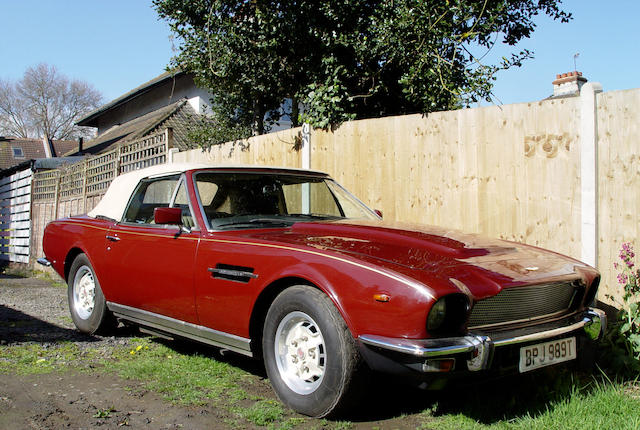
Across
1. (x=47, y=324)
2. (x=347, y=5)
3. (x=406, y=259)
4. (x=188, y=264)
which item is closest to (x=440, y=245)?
(x=406, y=259)

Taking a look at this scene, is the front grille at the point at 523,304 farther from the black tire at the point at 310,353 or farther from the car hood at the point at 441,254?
the black tire at the point at 310,353

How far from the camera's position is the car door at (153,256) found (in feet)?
13.8

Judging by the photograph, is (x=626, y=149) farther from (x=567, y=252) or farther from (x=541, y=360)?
(x=541, y=360)

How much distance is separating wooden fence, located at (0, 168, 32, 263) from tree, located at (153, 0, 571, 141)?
6571mm

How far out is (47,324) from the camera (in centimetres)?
→ 615

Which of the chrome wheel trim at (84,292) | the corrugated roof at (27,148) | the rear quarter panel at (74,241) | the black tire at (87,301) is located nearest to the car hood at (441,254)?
the rear quarter panel at (74,241)

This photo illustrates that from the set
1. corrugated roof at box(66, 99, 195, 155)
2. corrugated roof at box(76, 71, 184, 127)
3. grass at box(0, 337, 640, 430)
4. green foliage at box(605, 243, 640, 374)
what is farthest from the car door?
corrugated roof at box(76, 71, 184, 127)

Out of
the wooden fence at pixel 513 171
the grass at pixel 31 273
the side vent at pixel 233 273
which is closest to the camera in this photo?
the side vent at pixel 233 273

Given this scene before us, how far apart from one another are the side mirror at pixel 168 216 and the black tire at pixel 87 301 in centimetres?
148

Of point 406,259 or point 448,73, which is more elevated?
point 448,73

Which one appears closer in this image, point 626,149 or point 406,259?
point 406,259

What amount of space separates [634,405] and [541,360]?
719 mm

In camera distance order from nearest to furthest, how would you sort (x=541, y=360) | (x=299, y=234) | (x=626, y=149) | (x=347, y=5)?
(x=541, y=360) → (x=299, y=234) → (x=626, y=149) → (x=347, y=5)

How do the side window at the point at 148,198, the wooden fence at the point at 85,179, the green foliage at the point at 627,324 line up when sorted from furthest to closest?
1. the wooden fence at the point at 85,179
2. the side window at the point at 148,198
3. the green foliage at the point at 627,324
